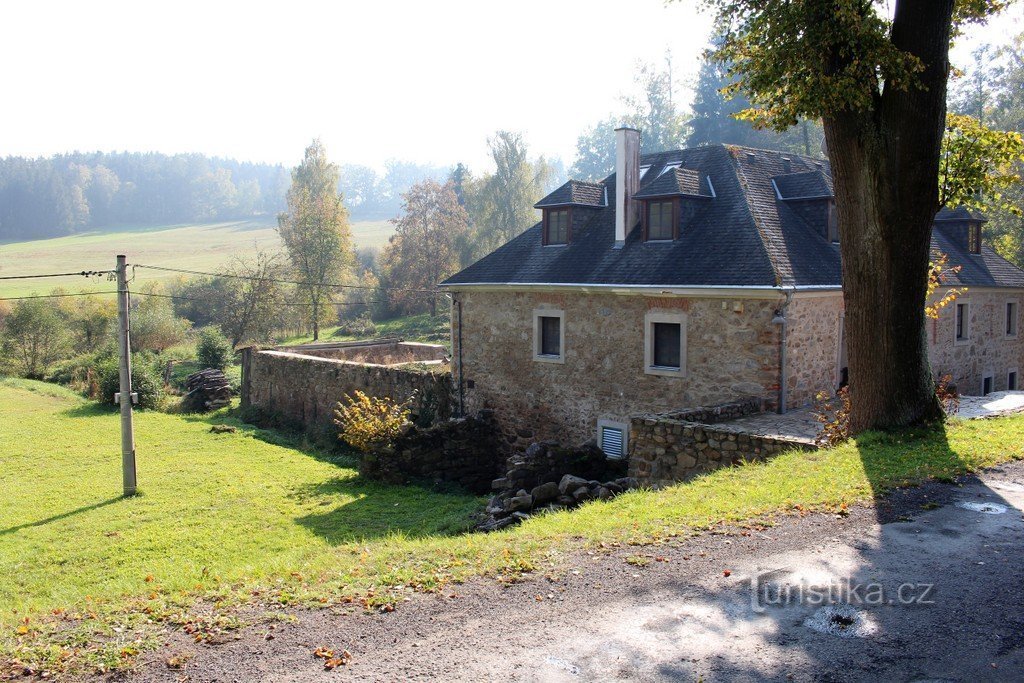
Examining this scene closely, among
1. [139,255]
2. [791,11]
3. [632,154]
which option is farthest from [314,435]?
[139,255]

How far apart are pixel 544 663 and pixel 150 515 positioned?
12.2 m

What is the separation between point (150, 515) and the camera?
50.5 feet

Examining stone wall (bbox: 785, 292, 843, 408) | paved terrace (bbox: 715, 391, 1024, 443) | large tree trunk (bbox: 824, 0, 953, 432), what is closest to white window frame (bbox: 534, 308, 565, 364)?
paved terrace (bbox: 715, 391, 1024, 443)

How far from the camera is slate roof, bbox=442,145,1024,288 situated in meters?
16.8

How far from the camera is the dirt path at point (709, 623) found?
214 inches

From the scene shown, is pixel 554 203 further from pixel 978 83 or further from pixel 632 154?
pixel 978 83

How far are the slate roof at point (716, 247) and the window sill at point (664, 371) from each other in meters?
1.83

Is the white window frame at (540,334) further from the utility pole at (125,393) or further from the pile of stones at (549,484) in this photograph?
the utility pole at (125,393)

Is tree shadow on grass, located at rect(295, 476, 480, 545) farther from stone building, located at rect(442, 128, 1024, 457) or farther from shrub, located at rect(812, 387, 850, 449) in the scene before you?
shrub, located at rect(812, 387, 850, 449)

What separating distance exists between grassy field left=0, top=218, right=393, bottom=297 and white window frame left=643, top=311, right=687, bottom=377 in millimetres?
52687

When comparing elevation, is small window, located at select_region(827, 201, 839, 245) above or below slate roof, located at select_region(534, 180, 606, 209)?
below

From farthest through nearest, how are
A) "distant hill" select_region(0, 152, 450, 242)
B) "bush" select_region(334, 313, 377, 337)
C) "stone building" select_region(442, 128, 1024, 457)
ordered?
"distant hill" select_region(0, 152, 450, 242)
"bush" select_region(334, 313, 377, 337)
"stone building" select_region(442, 128, 1024, 457)

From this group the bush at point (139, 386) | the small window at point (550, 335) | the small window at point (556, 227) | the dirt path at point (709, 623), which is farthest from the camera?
the bush at point (139, 386)

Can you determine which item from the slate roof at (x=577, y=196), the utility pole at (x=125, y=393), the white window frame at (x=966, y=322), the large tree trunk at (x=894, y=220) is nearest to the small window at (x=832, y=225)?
the white window frame at (x=966, y=322)
